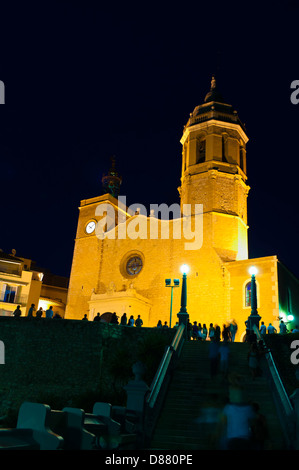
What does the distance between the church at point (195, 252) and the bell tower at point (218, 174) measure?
7cm

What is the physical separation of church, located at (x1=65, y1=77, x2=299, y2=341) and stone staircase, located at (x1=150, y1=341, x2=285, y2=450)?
27.3 feet

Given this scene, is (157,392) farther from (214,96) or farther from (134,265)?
(214,96)

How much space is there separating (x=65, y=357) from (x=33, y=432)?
1336 cm

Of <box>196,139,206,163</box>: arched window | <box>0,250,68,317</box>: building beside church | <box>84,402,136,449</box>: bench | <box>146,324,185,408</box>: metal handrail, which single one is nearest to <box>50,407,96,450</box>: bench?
<box>84,402,136,449</box>: bench

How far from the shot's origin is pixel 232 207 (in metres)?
28.5

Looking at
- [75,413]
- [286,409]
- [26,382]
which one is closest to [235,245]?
[26,382]

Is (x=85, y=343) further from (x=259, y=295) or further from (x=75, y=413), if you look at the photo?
(x=75, y=413)

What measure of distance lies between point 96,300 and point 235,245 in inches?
408

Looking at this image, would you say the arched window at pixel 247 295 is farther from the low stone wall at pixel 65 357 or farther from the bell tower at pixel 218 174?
the low stone wall at pixel 65 357

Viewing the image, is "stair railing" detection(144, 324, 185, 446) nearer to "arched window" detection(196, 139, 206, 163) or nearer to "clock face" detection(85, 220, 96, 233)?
"arched window" detection(196, 139, 206, 163)

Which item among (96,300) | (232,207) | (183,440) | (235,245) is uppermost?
(232,207)

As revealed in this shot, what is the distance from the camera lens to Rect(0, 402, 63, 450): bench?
535 cm

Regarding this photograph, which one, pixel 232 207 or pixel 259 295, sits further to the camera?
pixel 232 207

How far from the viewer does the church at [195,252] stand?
24484mm
